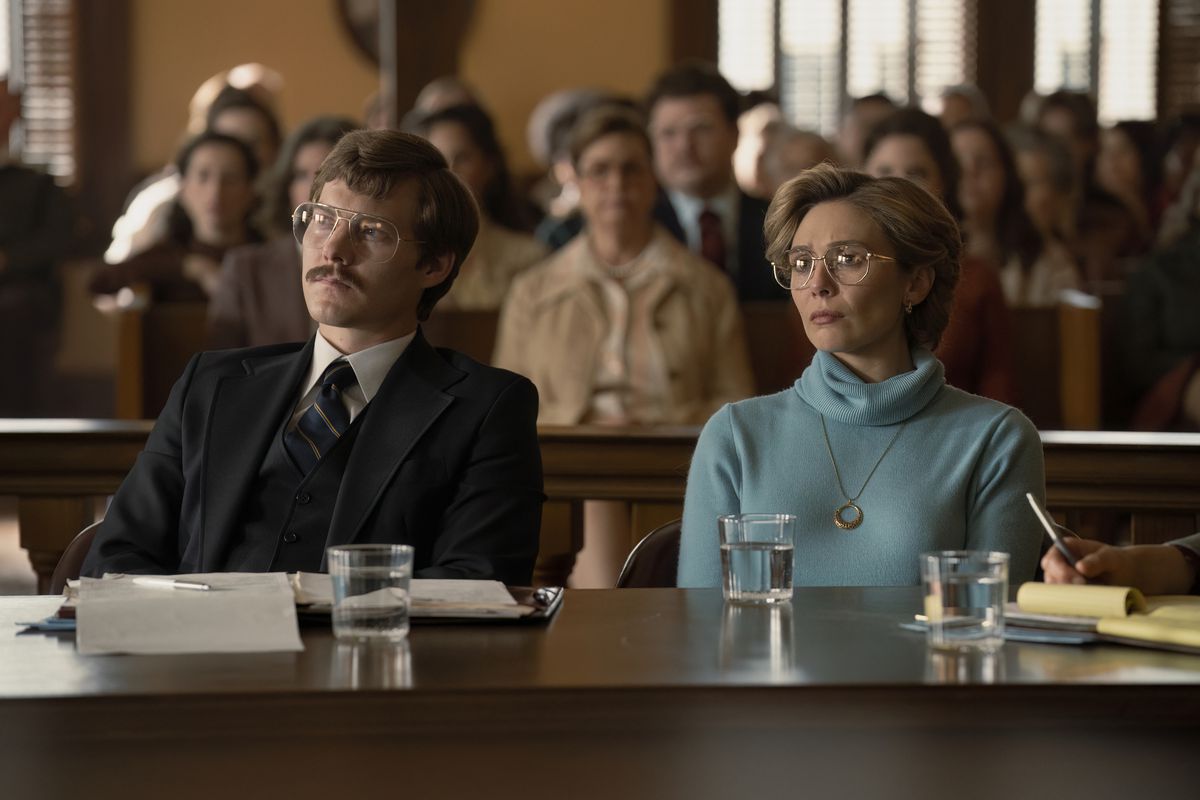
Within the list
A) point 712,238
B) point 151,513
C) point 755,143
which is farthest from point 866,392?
point 755,143

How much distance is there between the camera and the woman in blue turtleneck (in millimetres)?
2109

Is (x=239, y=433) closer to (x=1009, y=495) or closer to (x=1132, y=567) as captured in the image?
(x=1009, y=495)

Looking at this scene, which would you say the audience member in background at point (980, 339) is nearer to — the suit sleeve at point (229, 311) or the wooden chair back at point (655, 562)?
the suit sleeve at point (229, 311)

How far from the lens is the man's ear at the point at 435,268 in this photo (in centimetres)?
226

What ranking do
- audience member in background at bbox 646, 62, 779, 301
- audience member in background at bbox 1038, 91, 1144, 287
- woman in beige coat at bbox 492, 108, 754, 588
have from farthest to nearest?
audience member in background at bbox 1038, 91, 1144, 287 < audience member in background at bbox 646, 62, 779, 301 < woman in beige coat at bbox 492, 108, 754, 588

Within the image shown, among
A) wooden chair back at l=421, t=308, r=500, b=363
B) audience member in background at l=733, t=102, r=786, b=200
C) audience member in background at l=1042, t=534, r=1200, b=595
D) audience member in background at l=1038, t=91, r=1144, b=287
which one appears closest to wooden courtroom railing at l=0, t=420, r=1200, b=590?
audience member in background at l=1042, t=534, r=1200, b=595

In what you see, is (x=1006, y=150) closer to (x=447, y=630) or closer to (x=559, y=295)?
(x=559, y=295)

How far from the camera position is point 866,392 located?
2.19 m

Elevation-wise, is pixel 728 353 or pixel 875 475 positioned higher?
pixel 728 353

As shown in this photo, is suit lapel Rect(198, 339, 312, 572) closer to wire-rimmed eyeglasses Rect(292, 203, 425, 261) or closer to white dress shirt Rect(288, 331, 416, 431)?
white dress shirt Rect(288, 331, 416, 431)

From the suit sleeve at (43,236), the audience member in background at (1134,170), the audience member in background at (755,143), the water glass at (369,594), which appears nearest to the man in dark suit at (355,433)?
the water glass at (369,594)

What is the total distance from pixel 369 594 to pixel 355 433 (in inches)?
27.9

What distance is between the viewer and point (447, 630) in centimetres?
154

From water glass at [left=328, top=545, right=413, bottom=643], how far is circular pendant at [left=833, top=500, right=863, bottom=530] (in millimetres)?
810
